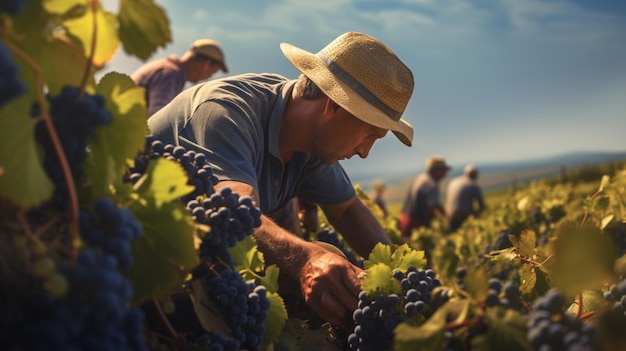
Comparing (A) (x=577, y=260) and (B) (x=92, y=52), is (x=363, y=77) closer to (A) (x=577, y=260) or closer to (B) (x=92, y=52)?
(A) (x=577, y=260)

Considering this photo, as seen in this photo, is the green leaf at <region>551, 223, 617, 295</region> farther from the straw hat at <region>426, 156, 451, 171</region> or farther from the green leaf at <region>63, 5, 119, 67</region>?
the straw hat at <region>426, 156, 451, 171</region>

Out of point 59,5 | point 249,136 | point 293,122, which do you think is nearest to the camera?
point 59,5

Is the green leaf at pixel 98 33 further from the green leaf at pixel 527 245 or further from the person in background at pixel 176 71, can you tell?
the person in background at pixel 176 71

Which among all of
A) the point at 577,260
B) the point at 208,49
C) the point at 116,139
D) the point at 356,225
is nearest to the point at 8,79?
the point at 116,139

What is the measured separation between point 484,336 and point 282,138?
7.12 feet

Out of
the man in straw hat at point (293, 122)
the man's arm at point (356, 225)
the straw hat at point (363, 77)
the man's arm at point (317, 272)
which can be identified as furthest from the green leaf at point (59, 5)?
the man's arm at point (356, 225)

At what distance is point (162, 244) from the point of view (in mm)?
1025

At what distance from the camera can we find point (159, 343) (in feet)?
3.76

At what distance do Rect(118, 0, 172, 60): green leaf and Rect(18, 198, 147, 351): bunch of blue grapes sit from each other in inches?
13.5

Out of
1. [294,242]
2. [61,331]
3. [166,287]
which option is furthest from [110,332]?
[294,242]

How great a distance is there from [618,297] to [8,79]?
1404 millimetres

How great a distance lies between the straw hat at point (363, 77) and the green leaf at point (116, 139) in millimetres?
1669

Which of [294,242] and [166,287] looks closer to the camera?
[166,287]

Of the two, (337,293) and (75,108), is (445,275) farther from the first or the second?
(75,108)
